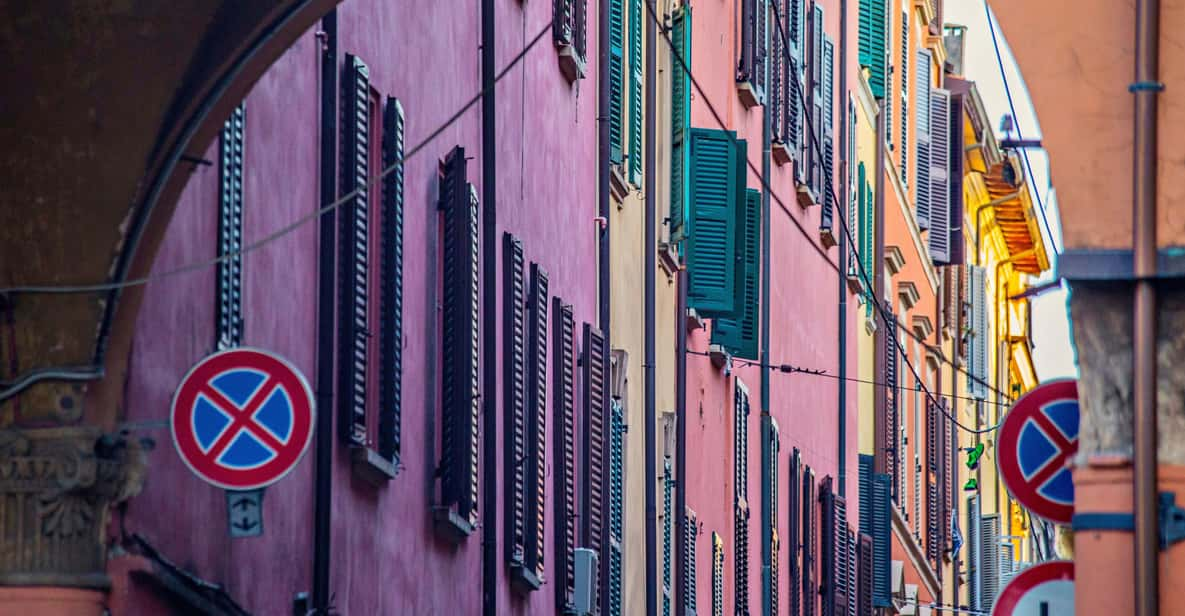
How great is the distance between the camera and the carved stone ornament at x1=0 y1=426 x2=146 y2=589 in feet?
32.7

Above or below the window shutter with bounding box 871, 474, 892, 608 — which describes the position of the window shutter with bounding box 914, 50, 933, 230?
above

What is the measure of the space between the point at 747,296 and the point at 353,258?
1319 cm

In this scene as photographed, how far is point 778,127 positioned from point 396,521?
1555 centimetres

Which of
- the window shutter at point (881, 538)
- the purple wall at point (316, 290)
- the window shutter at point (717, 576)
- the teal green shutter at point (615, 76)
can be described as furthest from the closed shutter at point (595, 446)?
→ the window shutter at point (881, 538)

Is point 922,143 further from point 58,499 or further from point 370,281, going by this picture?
point 58,499

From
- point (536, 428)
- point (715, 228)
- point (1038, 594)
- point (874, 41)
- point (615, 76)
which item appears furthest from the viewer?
point (874, 41)

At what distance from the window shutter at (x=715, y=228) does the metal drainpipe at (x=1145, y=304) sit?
49.8 ft

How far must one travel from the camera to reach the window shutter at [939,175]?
4366 cm

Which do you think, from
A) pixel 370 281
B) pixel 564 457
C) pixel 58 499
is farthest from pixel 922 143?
pixel 58 499

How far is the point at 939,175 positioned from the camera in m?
43.8

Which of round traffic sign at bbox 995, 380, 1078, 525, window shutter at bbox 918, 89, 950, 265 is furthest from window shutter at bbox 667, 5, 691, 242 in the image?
window shutter at bbox 918, 89, 950, 265

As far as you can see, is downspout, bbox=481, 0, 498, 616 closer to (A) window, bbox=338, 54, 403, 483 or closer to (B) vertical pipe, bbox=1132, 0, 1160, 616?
(A) window, bbox=338, 54, 403, 483

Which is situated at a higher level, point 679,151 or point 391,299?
point 679,151

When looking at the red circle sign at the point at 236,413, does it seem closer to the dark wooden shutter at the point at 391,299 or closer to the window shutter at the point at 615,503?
the dark wooden shutter at the point at 391,299
